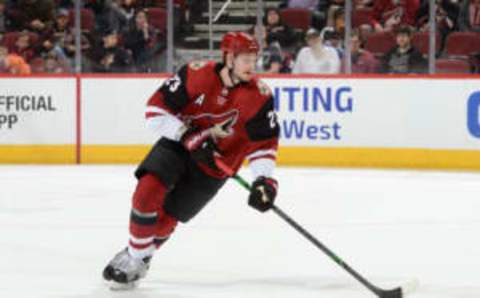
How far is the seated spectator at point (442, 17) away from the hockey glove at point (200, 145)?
5.15 m

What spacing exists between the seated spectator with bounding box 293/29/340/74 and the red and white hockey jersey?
499cm

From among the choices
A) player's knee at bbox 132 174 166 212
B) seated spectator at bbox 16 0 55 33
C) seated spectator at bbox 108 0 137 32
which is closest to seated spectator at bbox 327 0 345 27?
seated spectator at bbox 108 0 137 32

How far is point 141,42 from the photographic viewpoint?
980cm

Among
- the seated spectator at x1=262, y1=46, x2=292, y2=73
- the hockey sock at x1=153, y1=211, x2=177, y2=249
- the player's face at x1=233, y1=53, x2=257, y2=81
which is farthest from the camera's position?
the seated spectator at x1=262, y1=46, x2=292, y2=73

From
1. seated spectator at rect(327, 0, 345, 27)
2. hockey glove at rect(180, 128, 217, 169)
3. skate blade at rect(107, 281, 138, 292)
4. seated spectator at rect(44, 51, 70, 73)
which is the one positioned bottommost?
skate blade at rect(107, 281, 138, 292)

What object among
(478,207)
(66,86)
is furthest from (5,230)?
(66,86)

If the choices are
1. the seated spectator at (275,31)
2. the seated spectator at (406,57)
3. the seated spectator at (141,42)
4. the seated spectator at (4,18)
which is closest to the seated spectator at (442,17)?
the seated spectator at (406,57)

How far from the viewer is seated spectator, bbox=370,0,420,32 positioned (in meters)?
9.45

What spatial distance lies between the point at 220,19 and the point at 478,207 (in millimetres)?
3533

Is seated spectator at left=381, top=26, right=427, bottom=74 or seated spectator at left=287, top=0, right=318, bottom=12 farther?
seated spectator at left=287, top=0, right=318, bottom=12

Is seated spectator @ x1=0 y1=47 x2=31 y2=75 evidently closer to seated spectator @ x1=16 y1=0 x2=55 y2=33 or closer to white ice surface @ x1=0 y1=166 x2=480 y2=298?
seated spectator @ x1=16 y1=0 x2=55 y2=33

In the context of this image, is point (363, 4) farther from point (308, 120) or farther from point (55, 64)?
point (55, 64)

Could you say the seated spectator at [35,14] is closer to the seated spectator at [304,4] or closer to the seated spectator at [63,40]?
the seated spectator at [63,40]

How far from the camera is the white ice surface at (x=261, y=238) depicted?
4703 millimetres
